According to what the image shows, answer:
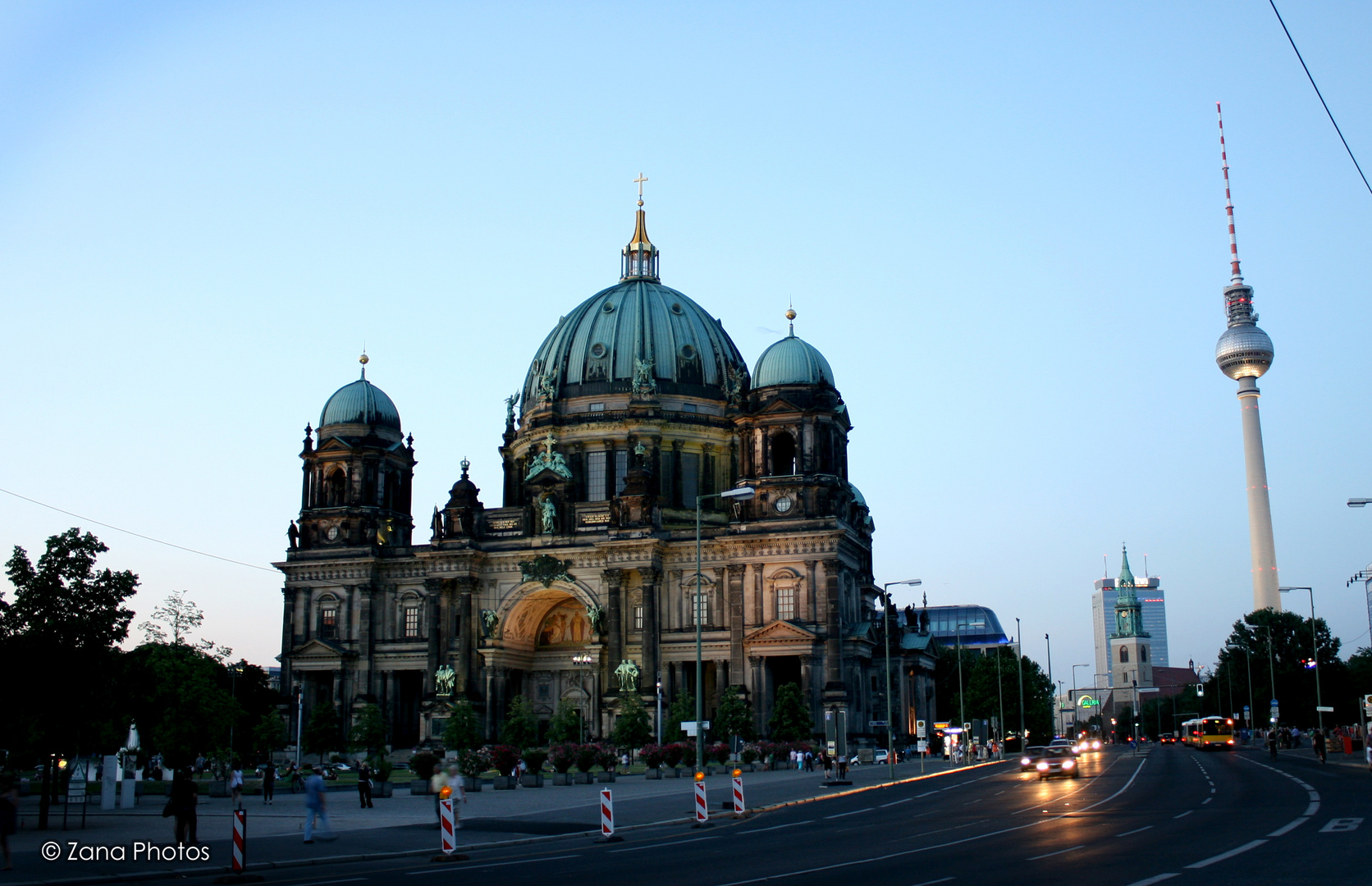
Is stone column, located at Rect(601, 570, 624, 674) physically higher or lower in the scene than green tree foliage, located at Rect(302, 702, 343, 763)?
A: higher

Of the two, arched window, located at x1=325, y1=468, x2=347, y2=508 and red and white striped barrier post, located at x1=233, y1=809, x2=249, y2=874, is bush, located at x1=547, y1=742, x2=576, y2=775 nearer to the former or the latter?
red and white striped barrier post, located at x1=233, y1=809, x2=249, y2=874

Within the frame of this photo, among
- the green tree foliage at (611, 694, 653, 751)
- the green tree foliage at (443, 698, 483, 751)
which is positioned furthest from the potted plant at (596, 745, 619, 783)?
the green tree foliage at (443, 698, 483, 751)

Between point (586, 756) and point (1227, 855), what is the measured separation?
44950 millimetres

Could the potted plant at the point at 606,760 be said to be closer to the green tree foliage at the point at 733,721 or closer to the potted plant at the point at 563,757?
the potted plant at the point at 563,757

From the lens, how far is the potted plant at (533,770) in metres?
57.8

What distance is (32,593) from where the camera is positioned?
3600cm

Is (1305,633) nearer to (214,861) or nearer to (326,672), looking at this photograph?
(326,672)

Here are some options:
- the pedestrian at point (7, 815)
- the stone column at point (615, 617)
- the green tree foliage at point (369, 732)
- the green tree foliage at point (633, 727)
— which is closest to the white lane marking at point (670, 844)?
the pedestrian at point (7, 815)

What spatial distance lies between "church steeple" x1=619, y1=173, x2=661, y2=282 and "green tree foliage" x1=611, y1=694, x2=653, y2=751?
43.7m

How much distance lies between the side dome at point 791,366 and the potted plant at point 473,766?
40.0 meters

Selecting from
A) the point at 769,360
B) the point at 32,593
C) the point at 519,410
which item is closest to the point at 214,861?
the point at 32,593

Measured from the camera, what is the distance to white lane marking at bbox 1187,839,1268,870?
2105 centimetres

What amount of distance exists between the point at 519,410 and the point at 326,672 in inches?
1067

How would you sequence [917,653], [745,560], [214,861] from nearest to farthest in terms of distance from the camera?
[214,861] → [745,560] → [917,653]
